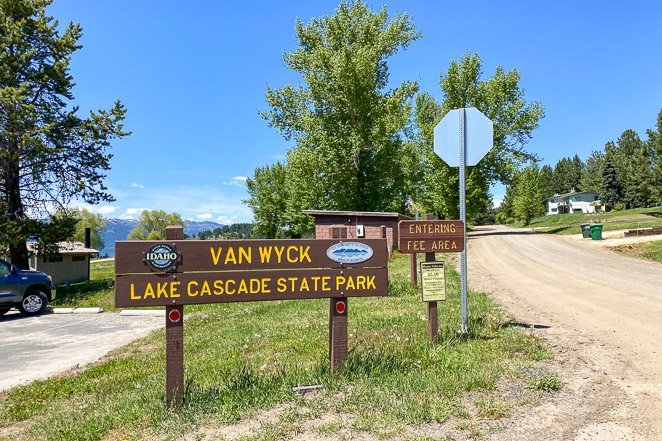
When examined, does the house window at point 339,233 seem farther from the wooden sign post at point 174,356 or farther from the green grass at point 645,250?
the green grass at point 645,250

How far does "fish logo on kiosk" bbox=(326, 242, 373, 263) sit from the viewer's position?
5430 mm

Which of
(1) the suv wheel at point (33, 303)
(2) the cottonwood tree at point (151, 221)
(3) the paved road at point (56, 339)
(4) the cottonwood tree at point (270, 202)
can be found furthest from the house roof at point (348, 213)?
(2) the cottonwood tree at point (151, 221)

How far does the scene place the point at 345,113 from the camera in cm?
3494

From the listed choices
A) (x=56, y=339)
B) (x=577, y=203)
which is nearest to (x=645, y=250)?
(x=56, y=339)

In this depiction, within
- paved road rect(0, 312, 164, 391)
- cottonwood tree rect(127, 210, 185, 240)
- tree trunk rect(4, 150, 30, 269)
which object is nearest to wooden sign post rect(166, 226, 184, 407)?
paved road rect(0, 312, 164, 391)

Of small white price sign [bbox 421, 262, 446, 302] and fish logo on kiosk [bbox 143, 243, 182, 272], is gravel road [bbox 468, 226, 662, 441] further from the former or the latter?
fish logo on kiosk [bbox 143, 243, 182, 272]

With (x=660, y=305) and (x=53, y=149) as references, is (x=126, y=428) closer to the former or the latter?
(x=660, y=305)

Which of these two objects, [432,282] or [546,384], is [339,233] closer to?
[432,282]

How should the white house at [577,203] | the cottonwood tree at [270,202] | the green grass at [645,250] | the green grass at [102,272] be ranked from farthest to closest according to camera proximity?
the white house at [577,203] → the cottonwood tree at [270,202] → the green grass at [102,272] → the green grass at [645,250]

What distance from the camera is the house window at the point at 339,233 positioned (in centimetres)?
537

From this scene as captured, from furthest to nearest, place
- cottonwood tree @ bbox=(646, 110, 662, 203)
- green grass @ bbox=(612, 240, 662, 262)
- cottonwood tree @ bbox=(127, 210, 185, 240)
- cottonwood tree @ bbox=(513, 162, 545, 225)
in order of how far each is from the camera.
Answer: cottonwood tree @ bbox=(127, 210, 185, 240) < cottonwood tree @ bbox=(513, 162, 545, 225) < cottonwood tree @ bbox=(646, 110, 662, 203) < green grass @ bbox=(612, 240, 662, 262)

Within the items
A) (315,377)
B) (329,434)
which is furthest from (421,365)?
(329,434)

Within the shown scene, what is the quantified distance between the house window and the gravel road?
2.71 meters

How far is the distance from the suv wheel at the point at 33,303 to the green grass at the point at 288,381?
10.3 m
